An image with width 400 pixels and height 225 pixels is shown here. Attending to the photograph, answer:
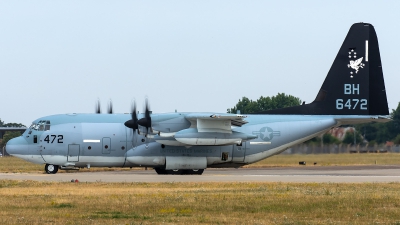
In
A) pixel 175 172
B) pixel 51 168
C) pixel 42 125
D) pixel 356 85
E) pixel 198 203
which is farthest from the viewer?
pixel 356 85

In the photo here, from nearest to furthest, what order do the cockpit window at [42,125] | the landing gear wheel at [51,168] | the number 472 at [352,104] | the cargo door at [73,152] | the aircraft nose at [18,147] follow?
1. the cargo door at [73,152]
2. the aircraft nose at [18,147]
3. the cockpit window at [42,125]
4. the landing gear wheel at [51,168]
5. the number 472 at [352,104]

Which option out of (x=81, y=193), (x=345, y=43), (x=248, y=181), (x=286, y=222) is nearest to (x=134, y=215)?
(x=286, y=222)

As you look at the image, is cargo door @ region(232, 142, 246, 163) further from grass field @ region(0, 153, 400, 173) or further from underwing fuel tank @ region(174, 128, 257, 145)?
grass field @ region(0, 153, 400, 173)

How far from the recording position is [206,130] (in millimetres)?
35906

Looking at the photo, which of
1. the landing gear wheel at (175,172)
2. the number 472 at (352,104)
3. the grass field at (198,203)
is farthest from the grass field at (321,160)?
the grass field at (198,203)

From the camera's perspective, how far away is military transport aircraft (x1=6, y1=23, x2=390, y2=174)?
36.1m

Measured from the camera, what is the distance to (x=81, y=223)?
52.6ft

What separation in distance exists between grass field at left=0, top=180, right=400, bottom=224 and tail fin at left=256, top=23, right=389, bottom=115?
1225 cm

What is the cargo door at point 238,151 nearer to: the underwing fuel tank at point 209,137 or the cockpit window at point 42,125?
the underwing fuel tank at point 209,137

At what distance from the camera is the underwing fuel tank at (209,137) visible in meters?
35.3

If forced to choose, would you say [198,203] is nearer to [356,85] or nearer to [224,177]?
[224,177]

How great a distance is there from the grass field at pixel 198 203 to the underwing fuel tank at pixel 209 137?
7195 millimetres

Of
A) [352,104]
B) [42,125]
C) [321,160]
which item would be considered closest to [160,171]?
[42,125]

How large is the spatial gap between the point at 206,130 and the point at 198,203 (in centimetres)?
1523
